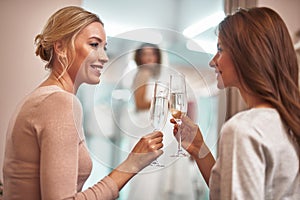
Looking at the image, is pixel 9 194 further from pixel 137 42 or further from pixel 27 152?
pixel 137 42

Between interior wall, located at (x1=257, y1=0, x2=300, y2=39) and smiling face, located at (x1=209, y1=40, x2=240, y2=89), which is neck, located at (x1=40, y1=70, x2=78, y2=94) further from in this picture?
interior wall, located at (x1=257, y1=0, x2=300, y2=39)

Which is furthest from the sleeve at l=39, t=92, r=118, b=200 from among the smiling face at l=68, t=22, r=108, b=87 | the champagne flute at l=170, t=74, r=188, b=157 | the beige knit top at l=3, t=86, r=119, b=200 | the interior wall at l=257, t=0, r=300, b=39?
the interior wall at l=257, t=0, r=300, b=39

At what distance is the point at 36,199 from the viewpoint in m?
0.82

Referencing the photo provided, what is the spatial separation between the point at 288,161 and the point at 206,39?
44cm

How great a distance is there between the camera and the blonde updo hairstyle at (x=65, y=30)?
921 millimetres

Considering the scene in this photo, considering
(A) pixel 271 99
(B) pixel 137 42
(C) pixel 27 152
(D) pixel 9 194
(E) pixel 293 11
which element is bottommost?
(D) pixel 9 194

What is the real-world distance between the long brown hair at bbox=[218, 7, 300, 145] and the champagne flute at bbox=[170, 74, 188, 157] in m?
0.15

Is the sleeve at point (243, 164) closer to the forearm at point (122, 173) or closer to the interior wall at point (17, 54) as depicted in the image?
the forearm at point (122, 173)

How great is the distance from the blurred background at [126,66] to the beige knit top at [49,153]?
0.15ft

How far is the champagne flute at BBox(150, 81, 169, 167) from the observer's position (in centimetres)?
85

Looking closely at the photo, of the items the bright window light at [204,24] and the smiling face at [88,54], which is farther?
the bright window light at [204,24]

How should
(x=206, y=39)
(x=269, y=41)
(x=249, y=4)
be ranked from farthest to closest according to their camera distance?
(x=249, y=4) < (x=206, y=39) < (x=269, y=41)

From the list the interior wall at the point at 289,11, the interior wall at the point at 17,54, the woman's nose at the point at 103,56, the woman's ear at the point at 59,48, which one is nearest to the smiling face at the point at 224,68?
the woman's nose at the point at 103,56

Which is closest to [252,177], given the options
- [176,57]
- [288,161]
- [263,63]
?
[288,161]
